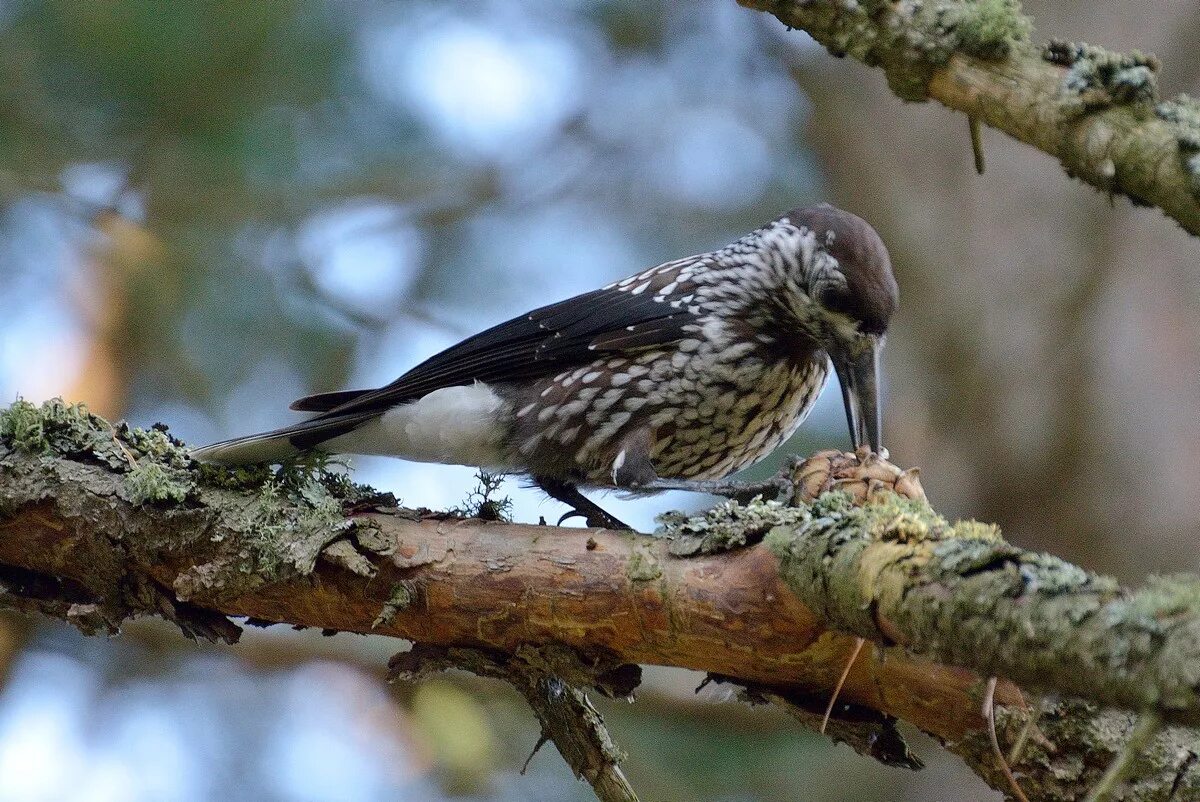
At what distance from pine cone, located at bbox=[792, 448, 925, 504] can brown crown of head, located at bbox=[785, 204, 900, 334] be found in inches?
21.6

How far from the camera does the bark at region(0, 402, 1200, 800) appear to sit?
1.67 metres

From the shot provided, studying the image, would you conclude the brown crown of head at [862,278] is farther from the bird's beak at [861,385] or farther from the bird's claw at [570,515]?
the bird's claw at [570,515]

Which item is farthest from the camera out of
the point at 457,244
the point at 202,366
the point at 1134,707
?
the point at 457,244

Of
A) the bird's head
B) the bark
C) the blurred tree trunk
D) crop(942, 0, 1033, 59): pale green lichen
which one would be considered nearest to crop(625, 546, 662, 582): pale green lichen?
the bark

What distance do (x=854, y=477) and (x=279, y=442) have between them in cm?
119

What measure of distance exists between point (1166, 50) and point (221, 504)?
3684 mm

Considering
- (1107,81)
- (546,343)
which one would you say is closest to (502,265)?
(546,343)

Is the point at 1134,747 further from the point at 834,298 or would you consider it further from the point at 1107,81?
the point at 834,298

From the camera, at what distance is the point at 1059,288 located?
4.52m

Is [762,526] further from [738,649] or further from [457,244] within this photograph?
[457,244]

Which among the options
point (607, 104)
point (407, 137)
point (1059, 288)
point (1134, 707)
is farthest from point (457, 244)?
point (1134, 707)

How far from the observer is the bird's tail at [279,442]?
242 cm

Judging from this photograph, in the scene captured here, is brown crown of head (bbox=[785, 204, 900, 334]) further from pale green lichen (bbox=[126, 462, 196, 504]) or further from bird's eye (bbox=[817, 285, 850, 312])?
pale green lichen (bbox=[126, 462, 196, 504])

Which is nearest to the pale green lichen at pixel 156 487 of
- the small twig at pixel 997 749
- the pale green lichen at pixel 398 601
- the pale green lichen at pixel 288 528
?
the pale green lichen at pixel 288 528
